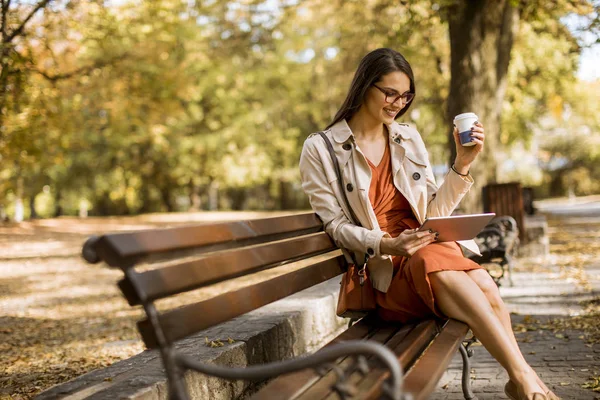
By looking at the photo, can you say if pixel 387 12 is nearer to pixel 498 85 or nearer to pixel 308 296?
pixel 498 85

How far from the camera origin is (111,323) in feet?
24.0

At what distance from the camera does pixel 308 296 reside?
4.94 metres

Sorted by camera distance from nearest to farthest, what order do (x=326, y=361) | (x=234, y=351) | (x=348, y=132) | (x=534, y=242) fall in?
(x=326, y=361)
(x=234, y=351)
(x=348, y=132)
(x=534, y=242)

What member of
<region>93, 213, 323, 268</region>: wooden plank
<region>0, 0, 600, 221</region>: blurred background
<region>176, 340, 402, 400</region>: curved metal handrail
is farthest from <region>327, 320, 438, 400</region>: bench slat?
<region>0, 0, 600, 221</region>: blurred background

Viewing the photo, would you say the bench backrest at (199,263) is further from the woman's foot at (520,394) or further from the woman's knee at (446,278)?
the woman's foot at (520,394)

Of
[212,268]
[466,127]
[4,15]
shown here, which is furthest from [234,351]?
[4,15]

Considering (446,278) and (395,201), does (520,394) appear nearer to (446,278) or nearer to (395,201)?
(446,278)

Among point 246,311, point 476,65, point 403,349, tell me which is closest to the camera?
point 246,311

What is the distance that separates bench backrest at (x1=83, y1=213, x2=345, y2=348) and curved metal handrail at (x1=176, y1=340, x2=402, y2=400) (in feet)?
0.58

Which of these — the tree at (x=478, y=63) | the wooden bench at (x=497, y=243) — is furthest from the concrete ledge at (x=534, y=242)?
the wooden bench at (x=497, y=243)

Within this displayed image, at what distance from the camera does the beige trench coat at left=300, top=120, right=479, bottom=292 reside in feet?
11.3

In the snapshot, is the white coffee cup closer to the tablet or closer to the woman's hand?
the woman's hand

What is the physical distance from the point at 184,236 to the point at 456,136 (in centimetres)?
171

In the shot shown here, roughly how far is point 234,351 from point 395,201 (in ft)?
3.88
